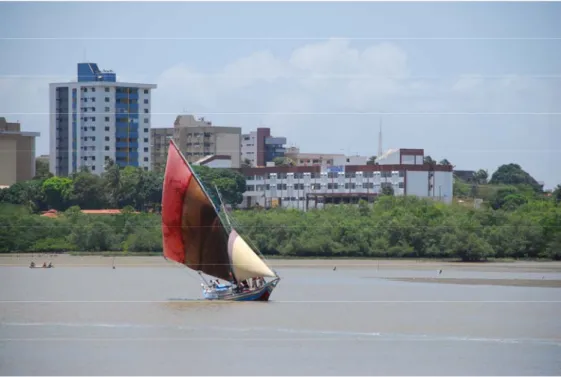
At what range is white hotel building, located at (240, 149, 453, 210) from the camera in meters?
8.51

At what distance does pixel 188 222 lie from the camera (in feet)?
30.3

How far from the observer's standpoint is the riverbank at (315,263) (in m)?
8.48

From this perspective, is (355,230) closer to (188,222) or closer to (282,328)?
(282,328)

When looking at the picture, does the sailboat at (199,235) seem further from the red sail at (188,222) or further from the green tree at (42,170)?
the green tree at (42,170)

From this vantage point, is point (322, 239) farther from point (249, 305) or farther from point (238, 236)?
point (249, 305)

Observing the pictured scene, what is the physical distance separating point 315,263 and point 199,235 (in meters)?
1.01

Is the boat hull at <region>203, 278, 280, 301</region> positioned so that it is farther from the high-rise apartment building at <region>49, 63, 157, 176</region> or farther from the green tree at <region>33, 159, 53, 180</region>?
the green tree at <region>33, 159, 53, 180</region>

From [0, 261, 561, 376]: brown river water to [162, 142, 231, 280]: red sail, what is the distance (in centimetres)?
35

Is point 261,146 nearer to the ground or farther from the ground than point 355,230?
→ farther from the ground

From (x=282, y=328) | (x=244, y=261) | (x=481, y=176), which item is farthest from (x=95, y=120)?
(x=481, y=176)

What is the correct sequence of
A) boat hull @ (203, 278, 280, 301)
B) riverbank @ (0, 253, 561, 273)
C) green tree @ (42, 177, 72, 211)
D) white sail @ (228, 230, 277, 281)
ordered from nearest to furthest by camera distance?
green tree @ (42, 177, 72, 211) < riverbank @ (0, 253, 561, 273) < white sail @ (228, 230, 277, 281) < boat hull @ (203, 278, 280, 301)

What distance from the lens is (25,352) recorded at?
793 cm

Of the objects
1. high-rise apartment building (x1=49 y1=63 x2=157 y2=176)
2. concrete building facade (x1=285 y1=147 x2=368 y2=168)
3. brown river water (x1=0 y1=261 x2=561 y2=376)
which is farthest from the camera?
concrete building facade (x1=285 y1=147 x2=368 y2=168)

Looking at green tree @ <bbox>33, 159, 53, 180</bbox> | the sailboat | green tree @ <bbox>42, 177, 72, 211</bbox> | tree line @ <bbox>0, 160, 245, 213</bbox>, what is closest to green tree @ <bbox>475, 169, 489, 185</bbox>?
tree line @ <bbox>0, 160, 245, 213</bbox>
